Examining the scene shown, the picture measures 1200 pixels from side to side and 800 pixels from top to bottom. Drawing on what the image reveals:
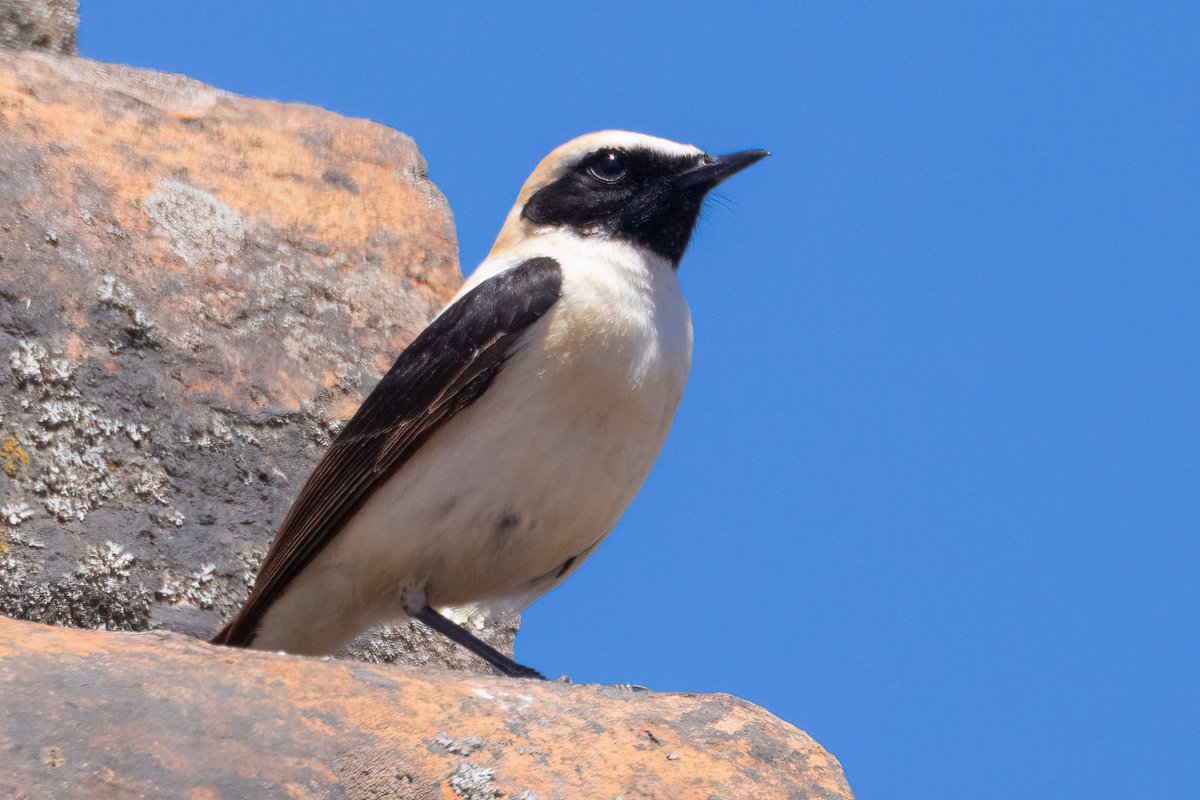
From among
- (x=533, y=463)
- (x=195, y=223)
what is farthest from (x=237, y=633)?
(x=195, y=223)

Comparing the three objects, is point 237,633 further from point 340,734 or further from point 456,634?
point 340,734

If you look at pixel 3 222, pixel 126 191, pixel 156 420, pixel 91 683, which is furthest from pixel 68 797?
pixel 126 191

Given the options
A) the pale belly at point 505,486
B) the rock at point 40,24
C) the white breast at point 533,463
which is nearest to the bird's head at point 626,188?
the white breast at point 533,463

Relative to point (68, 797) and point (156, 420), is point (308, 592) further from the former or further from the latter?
point (68, 797)

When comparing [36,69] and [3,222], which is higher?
[36,69]

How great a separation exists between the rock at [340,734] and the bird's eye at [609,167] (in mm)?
2337

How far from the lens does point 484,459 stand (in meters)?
4.62

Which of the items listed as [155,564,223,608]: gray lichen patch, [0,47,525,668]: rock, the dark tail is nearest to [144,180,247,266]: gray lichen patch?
[0,47,525,668]: rock

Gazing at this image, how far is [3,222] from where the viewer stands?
4.98 m

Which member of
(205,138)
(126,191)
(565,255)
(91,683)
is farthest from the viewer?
(205,138)

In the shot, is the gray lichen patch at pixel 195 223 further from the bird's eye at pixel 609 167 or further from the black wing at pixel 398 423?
the bird's eye at pixel 609 167

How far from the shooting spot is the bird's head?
5.31 meters

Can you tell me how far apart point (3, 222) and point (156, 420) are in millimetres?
799

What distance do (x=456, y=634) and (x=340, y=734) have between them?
175 centimetres
